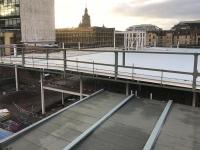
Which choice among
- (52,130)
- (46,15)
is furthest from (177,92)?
(46,15)

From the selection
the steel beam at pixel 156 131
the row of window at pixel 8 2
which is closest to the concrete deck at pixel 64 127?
the steel beam at pixel 156 131

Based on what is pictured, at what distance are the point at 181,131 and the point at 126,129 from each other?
1319 millimetres

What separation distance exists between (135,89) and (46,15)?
28.0 metres

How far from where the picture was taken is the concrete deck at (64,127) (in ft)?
16.3

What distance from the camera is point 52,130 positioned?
5520mm

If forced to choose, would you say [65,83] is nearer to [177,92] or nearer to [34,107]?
[34,107]

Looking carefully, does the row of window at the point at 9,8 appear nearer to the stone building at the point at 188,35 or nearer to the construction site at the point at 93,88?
the construction site at the point at 93,88

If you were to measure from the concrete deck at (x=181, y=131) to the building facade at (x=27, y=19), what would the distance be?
2476cm

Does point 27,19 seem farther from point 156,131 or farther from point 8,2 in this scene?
point 156,131

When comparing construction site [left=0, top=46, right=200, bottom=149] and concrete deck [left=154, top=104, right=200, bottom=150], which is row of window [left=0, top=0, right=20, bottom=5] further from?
concrete deck [left=154, top=104, right=200, bottom=150]

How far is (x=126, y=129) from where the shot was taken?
5457 millimetres

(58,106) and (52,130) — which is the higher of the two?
(52,130)

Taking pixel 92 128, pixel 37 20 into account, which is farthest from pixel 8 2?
pixel 92 128

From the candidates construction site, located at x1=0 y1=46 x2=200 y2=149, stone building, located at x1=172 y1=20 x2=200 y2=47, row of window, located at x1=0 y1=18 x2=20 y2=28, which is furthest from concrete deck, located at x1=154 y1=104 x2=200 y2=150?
stone building, located at x1=172 y1=20 x2=200 y2=47
